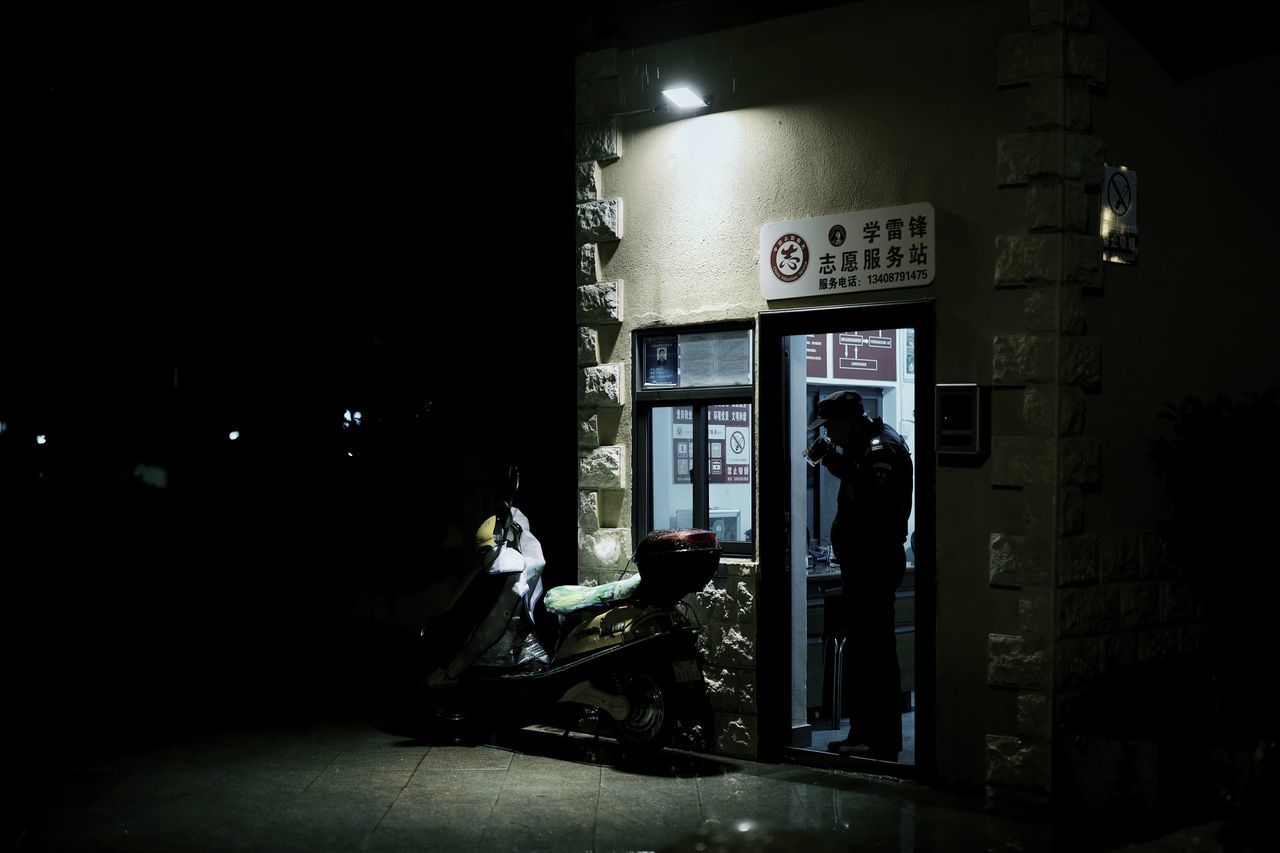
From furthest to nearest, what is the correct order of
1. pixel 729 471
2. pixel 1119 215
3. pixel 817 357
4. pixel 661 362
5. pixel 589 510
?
pixel 817 357 → pixel 589 510 → pixel 661 362 → pixel 729 471 → pixel 1119 215

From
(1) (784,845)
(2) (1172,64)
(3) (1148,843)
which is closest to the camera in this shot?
(3) (1148,843)

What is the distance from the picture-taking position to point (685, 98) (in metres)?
7.79

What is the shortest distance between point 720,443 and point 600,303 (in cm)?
131

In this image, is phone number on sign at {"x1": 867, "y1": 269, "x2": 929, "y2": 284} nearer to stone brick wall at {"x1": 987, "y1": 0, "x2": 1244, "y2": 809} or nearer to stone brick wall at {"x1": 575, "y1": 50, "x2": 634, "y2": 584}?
stone brick wall at {"x1": 987, "y1": 0, "x2": 1244, "y2": 809}

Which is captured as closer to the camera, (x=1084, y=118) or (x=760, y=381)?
(x=1084, y=118)

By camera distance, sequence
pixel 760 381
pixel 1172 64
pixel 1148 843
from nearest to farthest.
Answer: pixel 1148 843 → pixel 1172 64 → pixel 760 381

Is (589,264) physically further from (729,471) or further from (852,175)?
(852,175)

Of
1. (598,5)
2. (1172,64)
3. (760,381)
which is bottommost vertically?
(760,381)

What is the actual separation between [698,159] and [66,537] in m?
16.3

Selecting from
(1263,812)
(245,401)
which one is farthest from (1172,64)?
(245,401)

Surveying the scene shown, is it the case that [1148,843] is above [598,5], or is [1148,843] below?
below


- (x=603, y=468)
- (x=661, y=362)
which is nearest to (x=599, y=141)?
(x=661, y=362)

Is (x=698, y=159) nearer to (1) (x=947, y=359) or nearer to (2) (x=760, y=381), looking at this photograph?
(2) (x=760, y=381)

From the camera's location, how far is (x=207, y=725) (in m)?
8.45
